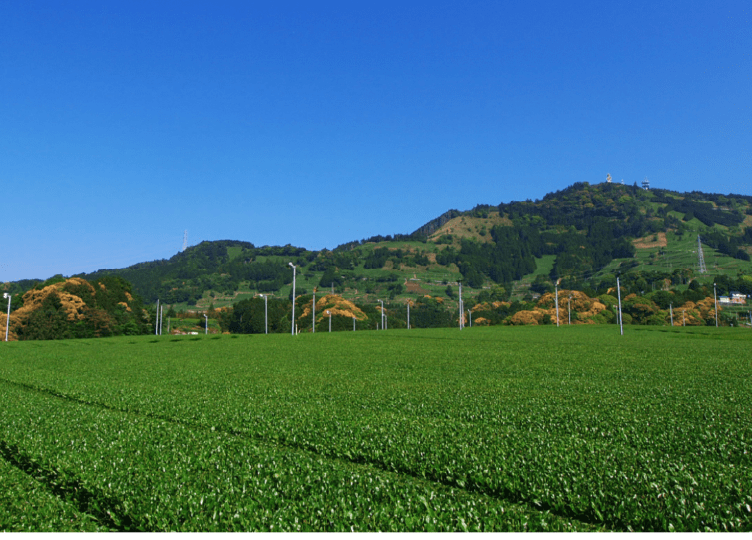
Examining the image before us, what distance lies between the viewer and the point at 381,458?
32.4 feet

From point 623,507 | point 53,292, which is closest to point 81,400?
point 623,507

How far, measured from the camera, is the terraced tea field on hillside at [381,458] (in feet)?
23.0

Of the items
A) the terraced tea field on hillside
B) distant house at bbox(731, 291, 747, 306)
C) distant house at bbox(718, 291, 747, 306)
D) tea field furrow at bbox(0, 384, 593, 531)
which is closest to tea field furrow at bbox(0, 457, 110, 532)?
the terraced tea field on hillside

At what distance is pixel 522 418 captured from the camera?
1324cm

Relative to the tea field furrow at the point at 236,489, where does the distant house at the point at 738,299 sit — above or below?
above

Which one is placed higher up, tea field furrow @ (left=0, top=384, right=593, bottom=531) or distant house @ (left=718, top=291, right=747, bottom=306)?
distant house @ (left=718, top=291, right=747, bottom=306)

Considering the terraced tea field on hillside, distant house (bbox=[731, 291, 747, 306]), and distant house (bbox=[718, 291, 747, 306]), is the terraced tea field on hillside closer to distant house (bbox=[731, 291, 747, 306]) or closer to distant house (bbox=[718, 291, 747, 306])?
distant house (bbox=[718, 291, 747, 306])

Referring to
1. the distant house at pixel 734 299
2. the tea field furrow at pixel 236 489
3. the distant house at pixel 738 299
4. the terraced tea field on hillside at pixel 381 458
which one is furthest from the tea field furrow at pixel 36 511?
the distant house at pixel 738 299

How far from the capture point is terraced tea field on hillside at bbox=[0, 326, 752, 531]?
7.00 meters

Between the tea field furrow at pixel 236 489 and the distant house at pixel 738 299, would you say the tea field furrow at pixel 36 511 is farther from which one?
the distant house at pixel 738 299

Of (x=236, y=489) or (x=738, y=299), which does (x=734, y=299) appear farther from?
(x=236, y=489)

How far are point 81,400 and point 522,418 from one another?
624 inches

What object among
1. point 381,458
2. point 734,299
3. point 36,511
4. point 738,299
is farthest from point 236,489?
point 738,299
